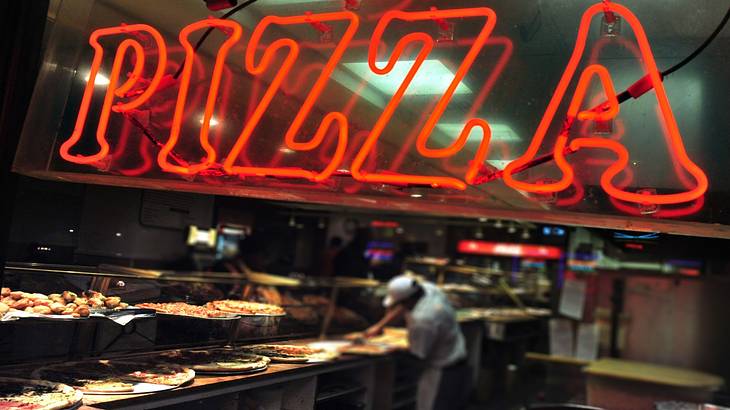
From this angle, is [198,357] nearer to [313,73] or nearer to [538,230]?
[313,73]

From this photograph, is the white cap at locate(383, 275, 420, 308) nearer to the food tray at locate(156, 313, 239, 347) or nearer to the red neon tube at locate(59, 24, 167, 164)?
the food tray at locate(156, 313, 239, 347)

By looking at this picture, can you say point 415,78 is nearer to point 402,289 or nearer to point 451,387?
point 402,289

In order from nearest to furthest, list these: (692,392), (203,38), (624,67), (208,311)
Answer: (624,67) < (203,38) < (208,311) < (692,392)

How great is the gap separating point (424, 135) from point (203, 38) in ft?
4.26

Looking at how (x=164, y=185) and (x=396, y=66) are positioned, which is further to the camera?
(x=164, y=185)

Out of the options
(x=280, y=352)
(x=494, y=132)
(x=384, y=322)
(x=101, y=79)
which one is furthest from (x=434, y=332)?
(x=101, y=79)

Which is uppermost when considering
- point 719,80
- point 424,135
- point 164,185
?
point 719,80

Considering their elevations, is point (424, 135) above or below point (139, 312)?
above

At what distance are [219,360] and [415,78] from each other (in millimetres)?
1849

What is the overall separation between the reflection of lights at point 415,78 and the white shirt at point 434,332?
408cm

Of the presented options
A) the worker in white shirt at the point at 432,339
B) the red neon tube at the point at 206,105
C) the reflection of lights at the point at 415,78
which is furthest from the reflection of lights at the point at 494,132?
the worker in white shirt at the point at 432,339

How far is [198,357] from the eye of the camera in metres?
3.38

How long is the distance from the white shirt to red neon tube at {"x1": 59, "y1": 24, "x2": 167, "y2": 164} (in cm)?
419

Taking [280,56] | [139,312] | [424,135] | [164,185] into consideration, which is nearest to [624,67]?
[424,135]
